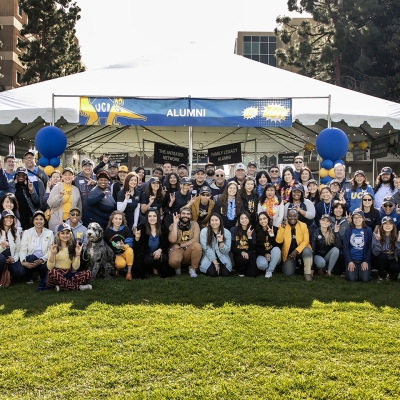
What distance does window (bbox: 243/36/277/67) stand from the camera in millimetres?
47250

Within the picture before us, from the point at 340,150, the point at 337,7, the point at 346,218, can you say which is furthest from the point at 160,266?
the point at 337,7

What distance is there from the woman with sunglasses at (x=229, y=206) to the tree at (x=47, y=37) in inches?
827

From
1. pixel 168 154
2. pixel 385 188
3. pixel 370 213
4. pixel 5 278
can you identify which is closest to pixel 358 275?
pixel 370 213

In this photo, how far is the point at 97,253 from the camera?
6266 mm

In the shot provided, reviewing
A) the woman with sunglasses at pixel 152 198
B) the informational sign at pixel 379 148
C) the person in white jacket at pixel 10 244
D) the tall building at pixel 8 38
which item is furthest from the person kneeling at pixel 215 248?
the tall building at pixel 8 38

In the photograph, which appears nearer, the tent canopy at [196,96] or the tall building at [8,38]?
the tent canopy at [196,96]

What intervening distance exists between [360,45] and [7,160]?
23340mm

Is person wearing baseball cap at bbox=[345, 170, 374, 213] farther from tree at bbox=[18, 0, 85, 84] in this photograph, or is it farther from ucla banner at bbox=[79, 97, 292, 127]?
tree at bbox=[18, 0, 85, 84]

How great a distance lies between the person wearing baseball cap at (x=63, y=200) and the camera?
679 cm

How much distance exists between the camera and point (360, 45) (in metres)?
25.2

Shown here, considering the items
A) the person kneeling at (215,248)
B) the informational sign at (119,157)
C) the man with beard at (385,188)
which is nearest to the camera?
the person kneeling at (215,248)

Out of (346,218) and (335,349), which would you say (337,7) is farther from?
(335,349)

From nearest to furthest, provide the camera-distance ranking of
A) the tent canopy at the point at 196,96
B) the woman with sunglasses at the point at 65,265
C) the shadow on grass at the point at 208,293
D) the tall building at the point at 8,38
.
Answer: the shadow on grass at the point at 208,293 < the woman with sunglasses at the point at 65,265 < the tent canopy at the point at 196,96 < the tall building at the point at 8,38

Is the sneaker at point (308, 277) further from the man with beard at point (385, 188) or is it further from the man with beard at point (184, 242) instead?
the man with beard at point (385, 188)
